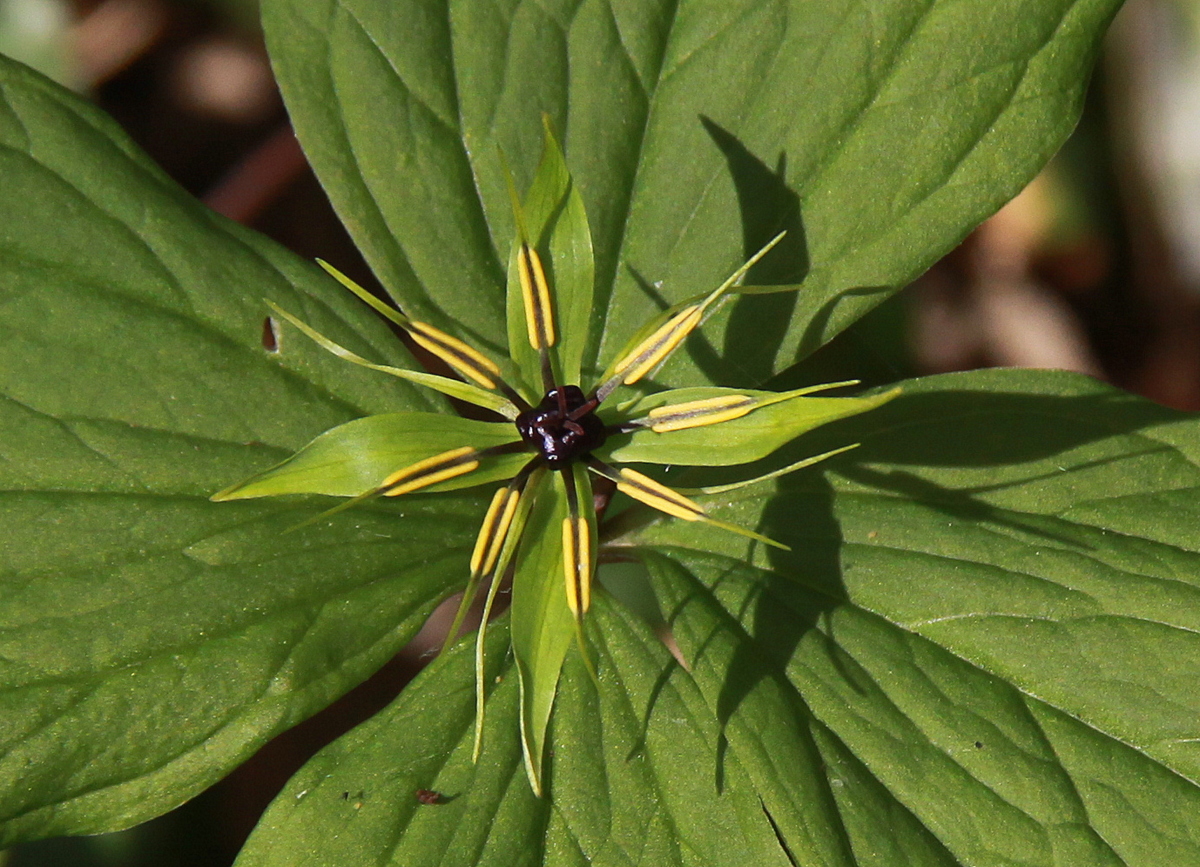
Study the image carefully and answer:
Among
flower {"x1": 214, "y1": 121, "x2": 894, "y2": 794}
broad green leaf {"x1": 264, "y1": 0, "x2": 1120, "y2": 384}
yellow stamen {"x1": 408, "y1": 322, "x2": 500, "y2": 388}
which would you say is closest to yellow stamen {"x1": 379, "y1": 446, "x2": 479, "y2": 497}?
flower {"x1": 214, "y1": 121, "x2": 894, "y2": 794}

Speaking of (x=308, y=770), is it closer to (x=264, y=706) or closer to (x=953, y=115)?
(x=264, y=706)

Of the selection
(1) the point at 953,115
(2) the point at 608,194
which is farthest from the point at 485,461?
(1) the point at 953,115

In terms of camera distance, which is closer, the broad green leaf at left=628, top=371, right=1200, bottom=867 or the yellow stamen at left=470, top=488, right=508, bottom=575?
the yellow stamen at left=470, top=488, right=508, bottom=575

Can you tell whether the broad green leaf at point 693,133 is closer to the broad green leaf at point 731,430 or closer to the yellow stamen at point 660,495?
the broad green leaf at point 731,430

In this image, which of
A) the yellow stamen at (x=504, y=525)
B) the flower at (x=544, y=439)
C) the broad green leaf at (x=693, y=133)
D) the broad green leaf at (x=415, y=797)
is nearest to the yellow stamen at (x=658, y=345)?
the flower at (x=544, y=439)

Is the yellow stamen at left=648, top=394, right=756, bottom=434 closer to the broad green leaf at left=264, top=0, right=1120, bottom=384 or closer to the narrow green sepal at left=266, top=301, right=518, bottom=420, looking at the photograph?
the narrow green sepal at left=266, top=301, right=518, bottom=420

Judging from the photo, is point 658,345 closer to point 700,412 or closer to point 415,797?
point 700,412

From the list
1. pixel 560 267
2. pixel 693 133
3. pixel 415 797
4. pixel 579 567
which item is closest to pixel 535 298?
pixel 560 267

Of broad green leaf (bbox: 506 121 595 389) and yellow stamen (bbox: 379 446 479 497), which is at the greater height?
broad green leaf (bbox: 506 121 595 389)
